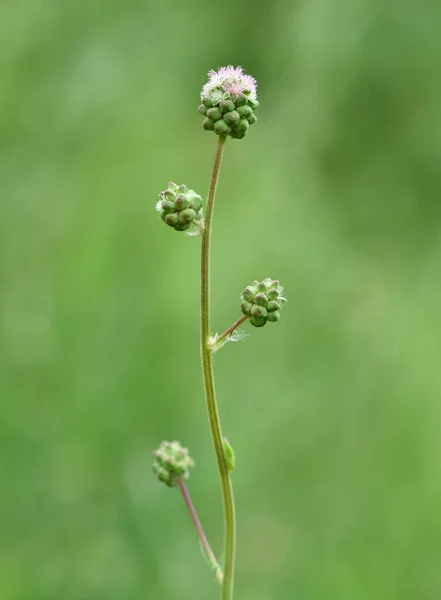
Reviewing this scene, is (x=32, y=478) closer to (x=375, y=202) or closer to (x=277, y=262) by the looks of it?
(x=277, y=262)

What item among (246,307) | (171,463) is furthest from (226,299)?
(246,307)

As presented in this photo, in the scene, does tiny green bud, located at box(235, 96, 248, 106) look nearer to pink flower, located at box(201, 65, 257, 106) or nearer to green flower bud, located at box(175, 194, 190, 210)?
pink flower, located at box(201, 65, 257, 106)

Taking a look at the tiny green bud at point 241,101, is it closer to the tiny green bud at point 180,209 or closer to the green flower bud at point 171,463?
the tiny green bud at point 180,209

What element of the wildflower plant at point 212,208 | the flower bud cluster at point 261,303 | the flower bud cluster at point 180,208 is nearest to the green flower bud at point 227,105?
the wildflower plant at point 212,208

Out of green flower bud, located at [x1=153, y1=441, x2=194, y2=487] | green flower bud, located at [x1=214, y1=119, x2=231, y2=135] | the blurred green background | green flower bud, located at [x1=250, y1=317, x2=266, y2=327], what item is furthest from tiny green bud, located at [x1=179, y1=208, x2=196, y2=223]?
the blurred green background

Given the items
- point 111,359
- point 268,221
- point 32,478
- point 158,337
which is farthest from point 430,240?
point 32,478
